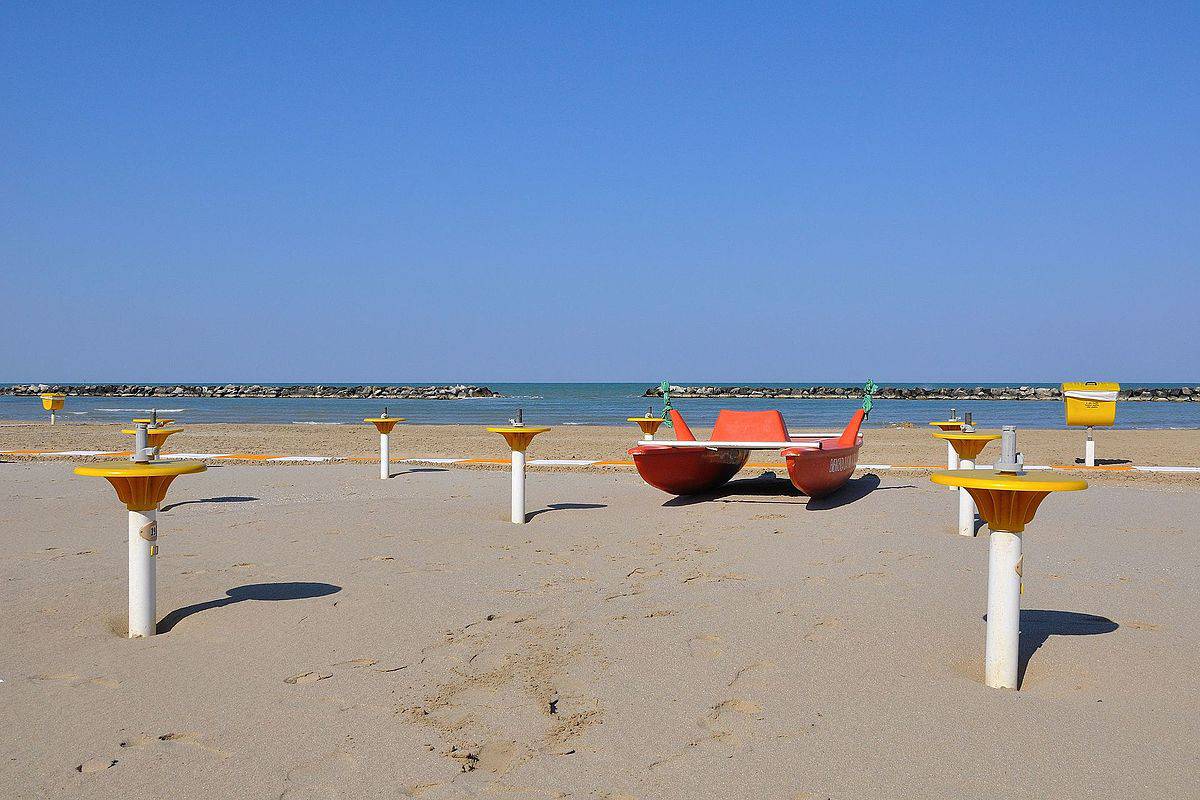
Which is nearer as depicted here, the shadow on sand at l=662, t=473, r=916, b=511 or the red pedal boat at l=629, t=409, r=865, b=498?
the red pedal boat at l=629, t=409, r=865, b=498

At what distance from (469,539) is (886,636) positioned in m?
3.91

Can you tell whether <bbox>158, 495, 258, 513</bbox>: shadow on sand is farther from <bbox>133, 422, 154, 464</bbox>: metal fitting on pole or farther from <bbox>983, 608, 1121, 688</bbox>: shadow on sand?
<bbox>983, 608, 1121, 688</bbox>: shadow on sand

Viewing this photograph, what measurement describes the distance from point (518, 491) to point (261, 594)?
310cm

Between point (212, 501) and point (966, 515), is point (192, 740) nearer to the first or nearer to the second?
point (966, 515)

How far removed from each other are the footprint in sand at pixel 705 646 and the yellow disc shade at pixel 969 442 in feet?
11.4

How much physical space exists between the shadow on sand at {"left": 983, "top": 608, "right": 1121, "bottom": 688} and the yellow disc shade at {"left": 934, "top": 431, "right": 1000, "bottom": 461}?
2.07 metres

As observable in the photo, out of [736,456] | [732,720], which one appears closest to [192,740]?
[732,720]

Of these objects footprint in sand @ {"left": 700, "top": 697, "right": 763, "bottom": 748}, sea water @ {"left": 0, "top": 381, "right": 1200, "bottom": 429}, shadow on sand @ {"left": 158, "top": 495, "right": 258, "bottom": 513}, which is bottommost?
sea water @ {"left": 0, "top": 381, "right": 1200, "bottom": 429}

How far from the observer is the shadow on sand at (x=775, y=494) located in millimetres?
9750

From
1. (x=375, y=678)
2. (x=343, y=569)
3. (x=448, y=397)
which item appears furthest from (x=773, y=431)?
(x=448, y=397)

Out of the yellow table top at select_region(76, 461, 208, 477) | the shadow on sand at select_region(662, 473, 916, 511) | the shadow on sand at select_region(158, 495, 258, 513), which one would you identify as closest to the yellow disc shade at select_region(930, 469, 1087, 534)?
the yellow table top at select_region(76, 461, 208, 477)

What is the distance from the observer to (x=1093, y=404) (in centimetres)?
1591

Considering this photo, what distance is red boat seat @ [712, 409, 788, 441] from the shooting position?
10.6m

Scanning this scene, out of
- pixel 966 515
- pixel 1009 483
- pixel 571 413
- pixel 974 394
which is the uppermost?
pixel 1009 483
